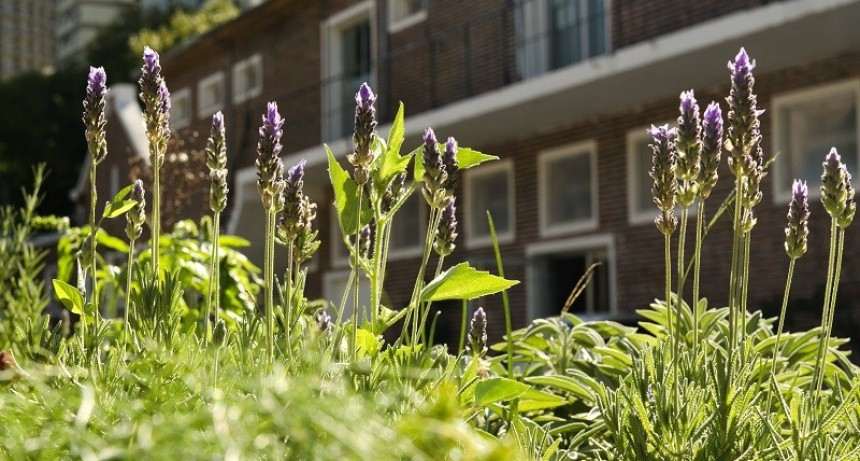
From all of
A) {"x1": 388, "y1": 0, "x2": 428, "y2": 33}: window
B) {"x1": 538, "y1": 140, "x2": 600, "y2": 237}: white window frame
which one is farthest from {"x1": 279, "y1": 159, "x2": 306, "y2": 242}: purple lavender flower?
{"x1": 388, "y1": 0, "x2": 428, "y2": 33}: window

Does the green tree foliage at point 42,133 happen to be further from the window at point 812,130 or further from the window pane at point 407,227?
the window at point 812,130

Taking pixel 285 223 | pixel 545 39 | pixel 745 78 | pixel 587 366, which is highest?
pixel 545 39

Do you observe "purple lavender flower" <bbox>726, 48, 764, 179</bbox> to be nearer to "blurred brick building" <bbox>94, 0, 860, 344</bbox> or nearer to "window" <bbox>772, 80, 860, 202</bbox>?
"blurred brick building" <bbox>94, 0, 860, 344</bbox>

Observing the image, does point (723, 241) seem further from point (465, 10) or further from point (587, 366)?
point (587, 366)

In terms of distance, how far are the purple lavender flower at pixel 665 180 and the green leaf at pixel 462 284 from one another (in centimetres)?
25

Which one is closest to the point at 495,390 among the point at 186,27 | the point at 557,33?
the point at 557,33

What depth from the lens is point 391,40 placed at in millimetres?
19672

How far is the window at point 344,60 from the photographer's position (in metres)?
20.5

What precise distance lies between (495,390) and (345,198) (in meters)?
0.39

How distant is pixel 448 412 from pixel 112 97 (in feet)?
87.9

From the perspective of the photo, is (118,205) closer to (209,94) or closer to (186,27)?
(209,94)

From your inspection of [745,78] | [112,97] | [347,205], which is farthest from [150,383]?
[112,97]

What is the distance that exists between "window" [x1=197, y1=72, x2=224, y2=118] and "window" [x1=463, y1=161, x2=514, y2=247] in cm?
851

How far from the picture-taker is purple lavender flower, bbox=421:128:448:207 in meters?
1.82
